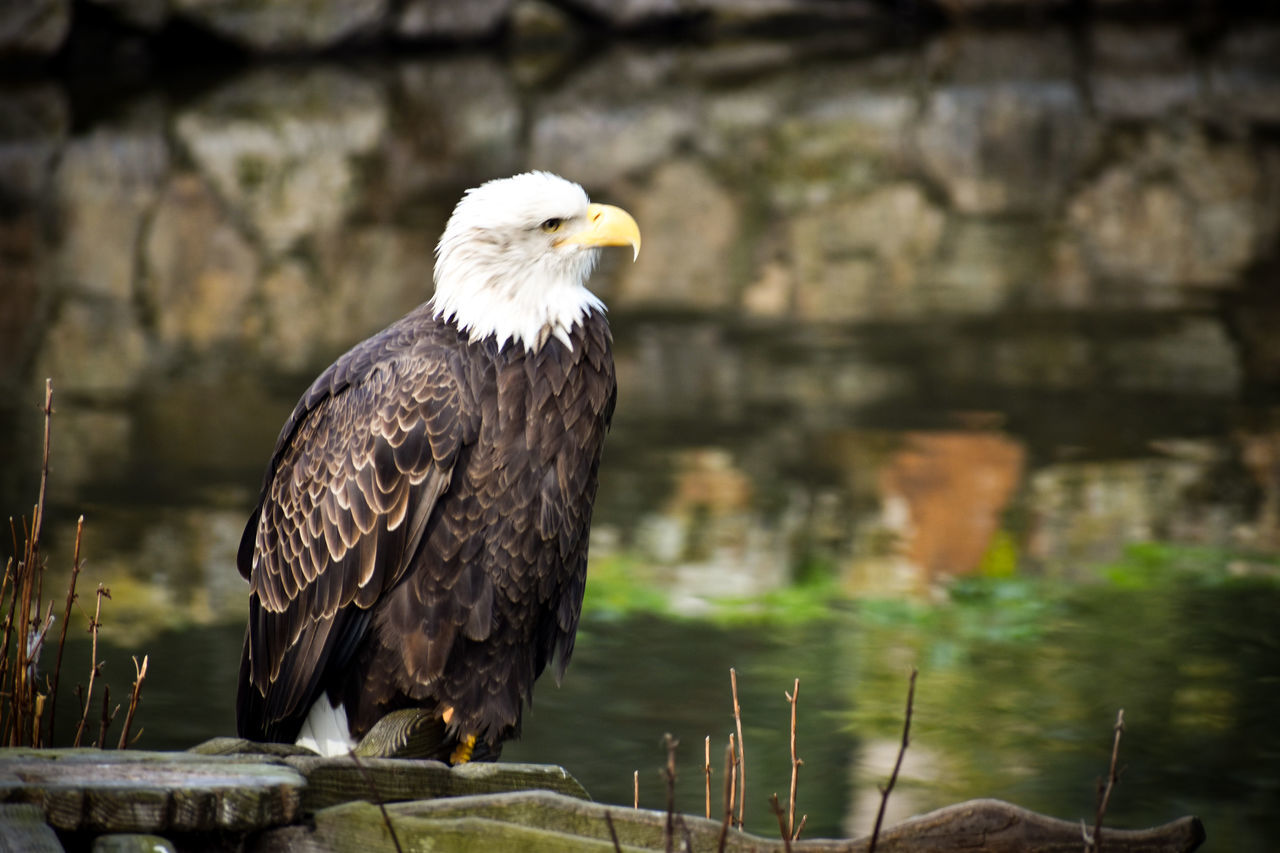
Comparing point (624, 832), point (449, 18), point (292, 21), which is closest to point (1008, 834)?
point (624, 832)

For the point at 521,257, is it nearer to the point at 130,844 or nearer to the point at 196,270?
the point at 130,844

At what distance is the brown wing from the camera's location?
3682 millimetres

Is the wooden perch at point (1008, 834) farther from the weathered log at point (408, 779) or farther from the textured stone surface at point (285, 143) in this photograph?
the textured stone surface at point (285, 143)

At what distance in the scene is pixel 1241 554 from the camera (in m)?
7.04

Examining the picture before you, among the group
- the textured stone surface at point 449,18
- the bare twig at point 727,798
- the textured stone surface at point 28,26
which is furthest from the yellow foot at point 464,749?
the textured stone surface at point 449,18

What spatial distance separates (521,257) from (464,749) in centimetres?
117

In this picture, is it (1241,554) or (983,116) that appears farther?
(983,116)

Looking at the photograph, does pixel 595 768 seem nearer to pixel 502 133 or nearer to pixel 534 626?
pixel 534 626

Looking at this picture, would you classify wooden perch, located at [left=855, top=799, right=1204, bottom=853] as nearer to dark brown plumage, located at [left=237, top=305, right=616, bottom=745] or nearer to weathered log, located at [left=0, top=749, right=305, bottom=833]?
weathered log, located at [left=0, top=749, right=305, bottom=833]

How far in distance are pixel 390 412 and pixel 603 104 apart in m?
15.5

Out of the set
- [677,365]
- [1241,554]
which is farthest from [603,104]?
[1241,554]

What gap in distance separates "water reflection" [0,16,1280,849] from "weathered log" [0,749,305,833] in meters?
2.75

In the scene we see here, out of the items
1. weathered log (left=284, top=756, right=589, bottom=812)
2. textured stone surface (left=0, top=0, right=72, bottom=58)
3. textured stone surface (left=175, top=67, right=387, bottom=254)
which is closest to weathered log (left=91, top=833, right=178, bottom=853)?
weathered log (left=284, top=756, right=589, bottom=812)

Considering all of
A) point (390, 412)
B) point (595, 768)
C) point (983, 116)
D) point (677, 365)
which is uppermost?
point (983, 116)
